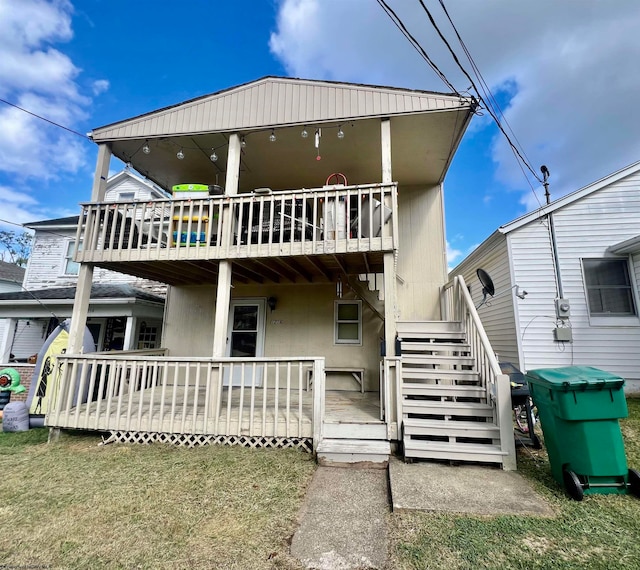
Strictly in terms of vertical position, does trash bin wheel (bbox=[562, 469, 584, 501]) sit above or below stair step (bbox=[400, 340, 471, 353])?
below

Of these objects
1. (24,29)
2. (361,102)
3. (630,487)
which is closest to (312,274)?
(361,102)

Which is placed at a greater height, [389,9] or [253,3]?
[253,3]

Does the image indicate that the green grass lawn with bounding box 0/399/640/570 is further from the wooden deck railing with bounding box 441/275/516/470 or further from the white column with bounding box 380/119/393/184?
the white column with bounding box 380/119/393/184

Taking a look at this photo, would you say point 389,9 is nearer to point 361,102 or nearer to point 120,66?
point 361,102

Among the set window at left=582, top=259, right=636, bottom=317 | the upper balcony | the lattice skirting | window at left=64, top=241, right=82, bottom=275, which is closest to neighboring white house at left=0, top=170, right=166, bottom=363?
window at left=64, top=241, right=82, bottom=275

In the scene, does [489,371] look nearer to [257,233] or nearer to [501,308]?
[501,308]

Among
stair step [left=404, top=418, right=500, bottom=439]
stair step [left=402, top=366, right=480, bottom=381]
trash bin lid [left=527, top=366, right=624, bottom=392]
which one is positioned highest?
trash bin lid [left=527, top=366, right=624, bottom=392]

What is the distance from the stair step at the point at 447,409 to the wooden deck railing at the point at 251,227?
2.18 m

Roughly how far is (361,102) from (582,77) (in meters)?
9.03

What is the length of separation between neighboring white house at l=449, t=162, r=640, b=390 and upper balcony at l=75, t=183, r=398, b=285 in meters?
3.34

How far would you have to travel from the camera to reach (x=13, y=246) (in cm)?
2669

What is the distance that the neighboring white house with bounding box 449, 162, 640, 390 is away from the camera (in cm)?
608

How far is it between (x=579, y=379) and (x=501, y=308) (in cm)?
460

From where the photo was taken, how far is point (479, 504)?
2.57 meters
